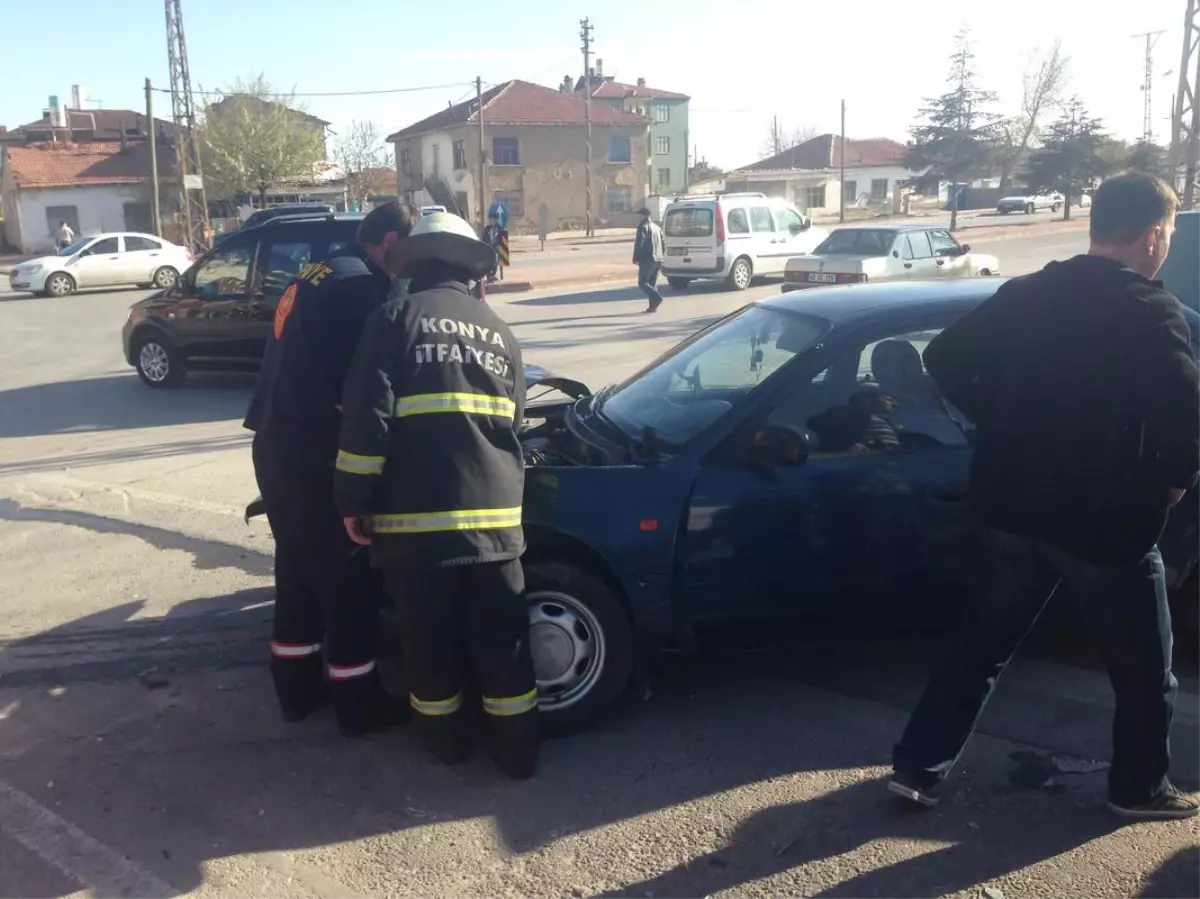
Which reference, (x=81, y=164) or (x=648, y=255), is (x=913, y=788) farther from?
(x=81, y=164)

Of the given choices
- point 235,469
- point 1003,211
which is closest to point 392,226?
point 235,469

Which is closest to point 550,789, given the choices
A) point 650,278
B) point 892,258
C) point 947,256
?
point 650,278

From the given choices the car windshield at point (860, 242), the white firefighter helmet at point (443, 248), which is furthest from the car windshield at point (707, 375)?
the car windshield at point (860, 242)

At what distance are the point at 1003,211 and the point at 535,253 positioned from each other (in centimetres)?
3247

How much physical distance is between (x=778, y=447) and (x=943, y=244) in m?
16.3

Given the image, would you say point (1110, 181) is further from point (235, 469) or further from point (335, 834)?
point (235, 469)

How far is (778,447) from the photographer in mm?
4027

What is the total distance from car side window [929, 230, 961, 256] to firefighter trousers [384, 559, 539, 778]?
1665cm

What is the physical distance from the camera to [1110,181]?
3299 mm

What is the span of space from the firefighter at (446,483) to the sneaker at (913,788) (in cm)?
117

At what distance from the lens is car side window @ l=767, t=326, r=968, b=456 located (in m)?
4.17

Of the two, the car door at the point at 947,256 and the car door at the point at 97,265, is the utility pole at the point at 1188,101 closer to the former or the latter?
the car door at the point at 947,256

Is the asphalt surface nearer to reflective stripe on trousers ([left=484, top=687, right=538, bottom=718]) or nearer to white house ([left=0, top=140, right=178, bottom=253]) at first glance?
reflective stripe on trousers ([left=484, top=687, right=538, bottom=718])

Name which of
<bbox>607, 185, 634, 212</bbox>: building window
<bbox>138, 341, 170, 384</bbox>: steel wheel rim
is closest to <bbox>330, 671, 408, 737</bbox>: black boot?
<bbox>138, 341, 170, 384</bbox>: steel wheel rim
